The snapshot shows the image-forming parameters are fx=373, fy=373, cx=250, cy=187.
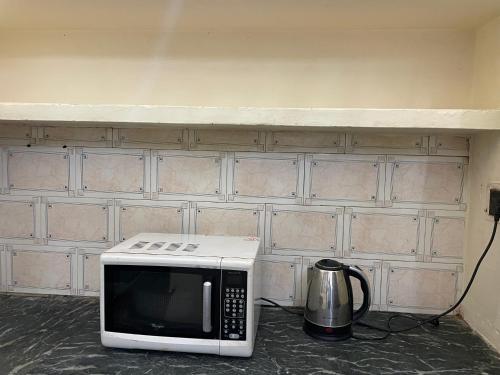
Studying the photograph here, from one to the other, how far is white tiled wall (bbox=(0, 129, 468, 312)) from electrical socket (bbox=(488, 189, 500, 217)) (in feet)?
0.57

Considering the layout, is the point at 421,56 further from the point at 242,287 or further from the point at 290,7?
the point at 242,287

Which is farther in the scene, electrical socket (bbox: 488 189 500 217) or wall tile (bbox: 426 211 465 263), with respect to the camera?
wall tile (bbox: 426 211 465 263)

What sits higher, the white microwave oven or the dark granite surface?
the white microwave oven

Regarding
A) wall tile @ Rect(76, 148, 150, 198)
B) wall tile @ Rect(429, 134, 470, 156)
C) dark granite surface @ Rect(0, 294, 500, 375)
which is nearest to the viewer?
dark granite surface @ Rect(0, 294, 500, 375)

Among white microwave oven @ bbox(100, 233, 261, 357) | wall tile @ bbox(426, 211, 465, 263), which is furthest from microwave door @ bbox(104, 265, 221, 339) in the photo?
wall tile @ bbox(426, 211, 465, 263)

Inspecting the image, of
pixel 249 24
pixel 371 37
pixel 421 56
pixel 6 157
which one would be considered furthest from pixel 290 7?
pixel 6 157

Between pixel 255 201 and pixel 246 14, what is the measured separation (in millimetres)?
617

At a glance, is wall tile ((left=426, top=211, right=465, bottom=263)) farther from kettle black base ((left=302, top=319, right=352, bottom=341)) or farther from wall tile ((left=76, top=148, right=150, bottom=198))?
wall tile ((left=76, top=148, right=150, bottom=198))

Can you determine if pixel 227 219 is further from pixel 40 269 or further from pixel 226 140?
pixel 40 269

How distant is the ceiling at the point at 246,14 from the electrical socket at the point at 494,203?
1.72ft

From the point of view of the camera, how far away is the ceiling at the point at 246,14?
106cm

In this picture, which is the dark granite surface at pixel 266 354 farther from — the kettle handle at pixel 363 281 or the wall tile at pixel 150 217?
the wall tile at pixel 150 217

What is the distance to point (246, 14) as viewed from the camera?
115cm

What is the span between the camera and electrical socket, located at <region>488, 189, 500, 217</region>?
3.55 feet
